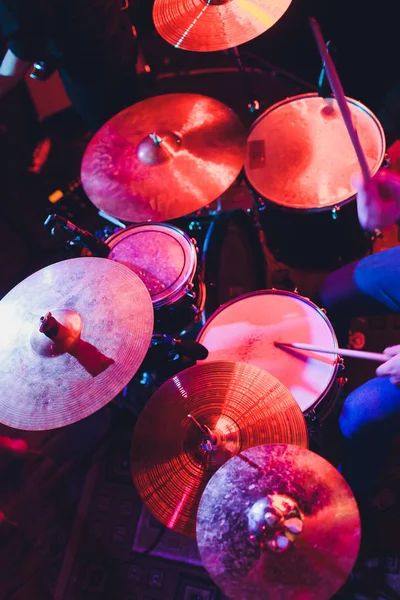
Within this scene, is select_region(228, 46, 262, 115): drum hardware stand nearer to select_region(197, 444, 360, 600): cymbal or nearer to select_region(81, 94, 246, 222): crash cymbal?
select_region(81, 94, 246, 222): crash cymbal

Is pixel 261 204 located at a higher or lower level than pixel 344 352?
higher

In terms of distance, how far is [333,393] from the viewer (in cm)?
166

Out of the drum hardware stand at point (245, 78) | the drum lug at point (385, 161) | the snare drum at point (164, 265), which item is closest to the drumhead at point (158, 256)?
the snare drum at point (164, 265)

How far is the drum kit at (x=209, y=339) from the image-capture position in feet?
3.74

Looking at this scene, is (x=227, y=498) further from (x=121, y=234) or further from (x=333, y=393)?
(x=121, y=234)

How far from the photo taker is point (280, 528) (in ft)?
3.62

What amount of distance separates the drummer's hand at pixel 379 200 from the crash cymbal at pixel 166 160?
0.64 m

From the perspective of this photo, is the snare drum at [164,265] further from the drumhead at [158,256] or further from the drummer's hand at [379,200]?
the drummer's hand at [379,200]

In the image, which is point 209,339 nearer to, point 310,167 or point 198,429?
point 198,429

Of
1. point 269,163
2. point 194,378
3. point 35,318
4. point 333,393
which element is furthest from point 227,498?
point 269,163

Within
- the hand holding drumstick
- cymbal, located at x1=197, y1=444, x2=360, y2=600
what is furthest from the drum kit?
the hand holding drumstick

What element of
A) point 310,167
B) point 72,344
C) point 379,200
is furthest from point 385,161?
point 72,344

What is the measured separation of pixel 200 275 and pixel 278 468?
3.78 ft

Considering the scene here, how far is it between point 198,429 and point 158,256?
2.83ft
